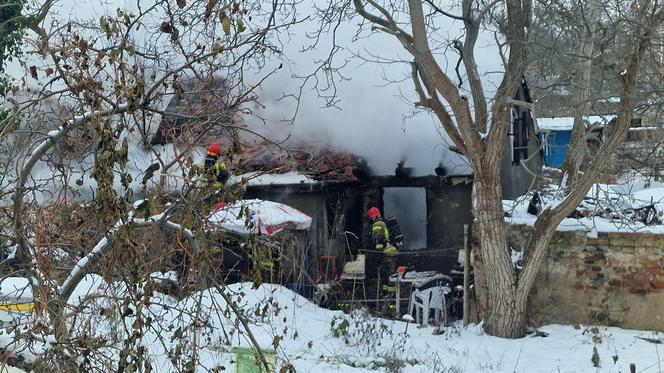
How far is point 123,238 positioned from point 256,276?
1.11 m

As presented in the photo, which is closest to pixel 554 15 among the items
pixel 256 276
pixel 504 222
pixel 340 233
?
pixel 504 222

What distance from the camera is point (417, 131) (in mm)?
17922

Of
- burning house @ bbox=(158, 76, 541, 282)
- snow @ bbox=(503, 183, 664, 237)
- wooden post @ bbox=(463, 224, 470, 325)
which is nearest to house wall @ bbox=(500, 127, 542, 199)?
burning house @ bbox=(158, 76, 541, 282)

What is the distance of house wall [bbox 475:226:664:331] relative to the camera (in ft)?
38.9

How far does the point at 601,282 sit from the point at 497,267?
1541mm

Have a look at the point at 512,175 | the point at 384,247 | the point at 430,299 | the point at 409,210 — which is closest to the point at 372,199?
the point at 409,210

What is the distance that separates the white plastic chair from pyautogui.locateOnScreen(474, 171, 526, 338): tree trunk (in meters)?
0.91

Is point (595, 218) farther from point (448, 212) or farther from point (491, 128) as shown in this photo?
point (448, 212)

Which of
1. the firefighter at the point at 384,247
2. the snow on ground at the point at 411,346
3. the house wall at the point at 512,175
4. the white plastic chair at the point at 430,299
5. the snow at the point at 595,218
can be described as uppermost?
the house wall at the point at 512,175

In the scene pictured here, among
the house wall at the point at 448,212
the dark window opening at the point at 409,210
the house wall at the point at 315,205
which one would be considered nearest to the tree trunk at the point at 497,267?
the house wall at the point at 315,205

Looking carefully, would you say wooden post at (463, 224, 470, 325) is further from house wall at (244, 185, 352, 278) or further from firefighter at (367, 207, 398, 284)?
house wall at (244, 185, 352, 278)

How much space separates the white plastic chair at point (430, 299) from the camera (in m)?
12.7

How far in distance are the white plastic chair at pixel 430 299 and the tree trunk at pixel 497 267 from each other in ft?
2.99

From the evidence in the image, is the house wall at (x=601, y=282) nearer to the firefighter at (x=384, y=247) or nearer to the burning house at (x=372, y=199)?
the firefighter at (x=384, y=247)
